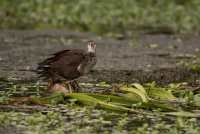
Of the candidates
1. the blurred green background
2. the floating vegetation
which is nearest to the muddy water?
the blurred green background

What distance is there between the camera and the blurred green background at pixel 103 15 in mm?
17906

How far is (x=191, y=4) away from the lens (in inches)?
808

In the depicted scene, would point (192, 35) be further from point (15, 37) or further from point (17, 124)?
point (17, 124)

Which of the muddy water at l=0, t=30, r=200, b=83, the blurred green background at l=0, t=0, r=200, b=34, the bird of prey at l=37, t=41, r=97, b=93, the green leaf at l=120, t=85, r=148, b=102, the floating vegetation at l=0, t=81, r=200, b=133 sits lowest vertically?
the floating vegetation at l=0, t=81, r=200, b=133

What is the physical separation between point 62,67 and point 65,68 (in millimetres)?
33

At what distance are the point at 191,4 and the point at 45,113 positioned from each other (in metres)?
13.8

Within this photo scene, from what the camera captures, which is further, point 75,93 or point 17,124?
point 75,93

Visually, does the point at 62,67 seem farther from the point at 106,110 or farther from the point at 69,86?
the point at 106,110

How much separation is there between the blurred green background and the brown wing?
357 inches

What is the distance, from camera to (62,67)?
8102mm

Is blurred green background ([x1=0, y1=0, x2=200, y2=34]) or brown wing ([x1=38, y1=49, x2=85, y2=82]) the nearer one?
brown wing ([x1=38, y1=49, x2=85, y2=82])

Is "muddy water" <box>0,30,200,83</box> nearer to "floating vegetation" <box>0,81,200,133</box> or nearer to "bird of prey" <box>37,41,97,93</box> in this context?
"bird of prey" <box>37,41,97,93</box>

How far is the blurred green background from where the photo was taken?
17.9 meters

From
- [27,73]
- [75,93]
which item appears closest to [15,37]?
[27,73]
